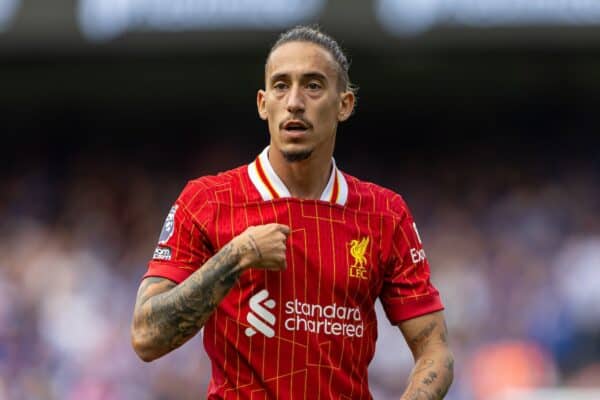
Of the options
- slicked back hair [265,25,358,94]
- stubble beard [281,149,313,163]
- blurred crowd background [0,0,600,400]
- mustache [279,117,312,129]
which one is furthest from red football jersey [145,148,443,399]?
blurred crowd background [0,0,600,400]

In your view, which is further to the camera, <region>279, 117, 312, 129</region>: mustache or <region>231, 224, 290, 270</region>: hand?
<region>279, 117, 312, 129</region>: mustache

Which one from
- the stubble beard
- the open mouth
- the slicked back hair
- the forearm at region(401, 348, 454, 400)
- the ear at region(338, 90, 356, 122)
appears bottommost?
the forearm at region(401, 348, 454, 400)

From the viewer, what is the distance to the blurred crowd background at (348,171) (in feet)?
39.3

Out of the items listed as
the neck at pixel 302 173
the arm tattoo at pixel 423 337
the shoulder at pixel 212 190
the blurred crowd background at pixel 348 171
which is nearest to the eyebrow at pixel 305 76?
the neck at pixel 302 173

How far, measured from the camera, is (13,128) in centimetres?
1631

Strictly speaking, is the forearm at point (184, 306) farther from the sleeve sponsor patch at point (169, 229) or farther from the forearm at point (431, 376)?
the forearm at point (431, 376)

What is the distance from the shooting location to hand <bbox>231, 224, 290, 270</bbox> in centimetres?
422

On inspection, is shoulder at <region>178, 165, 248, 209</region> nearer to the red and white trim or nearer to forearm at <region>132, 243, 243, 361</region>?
the red and white trim

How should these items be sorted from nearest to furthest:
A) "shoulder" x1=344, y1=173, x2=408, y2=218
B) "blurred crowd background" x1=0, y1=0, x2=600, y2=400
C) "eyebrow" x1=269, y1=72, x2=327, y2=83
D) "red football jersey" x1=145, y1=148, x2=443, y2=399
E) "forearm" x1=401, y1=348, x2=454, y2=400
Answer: "red football jersey" x1=145, y1=148, x2=443, y2=399
"forearm" x1=401, y1=348, x2=454, y2=400
"eyebrow" x1=269, y1=72, x2=327, y2=83
"shoulder" x1=344, y1=173, x2=408, y2=218
"blurred crowd background" x1=0, y1=0, x2=600, y2=400

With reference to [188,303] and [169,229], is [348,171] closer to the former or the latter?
[169,229]

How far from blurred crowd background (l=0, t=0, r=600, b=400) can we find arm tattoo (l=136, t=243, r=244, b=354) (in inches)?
282

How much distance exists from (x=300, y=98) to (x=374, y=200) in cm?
52

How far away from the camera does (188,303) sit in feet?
14.0

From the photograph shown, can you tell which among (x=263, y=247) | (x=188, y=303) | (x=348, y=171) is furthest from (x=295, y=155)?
(x=348, y=171)
